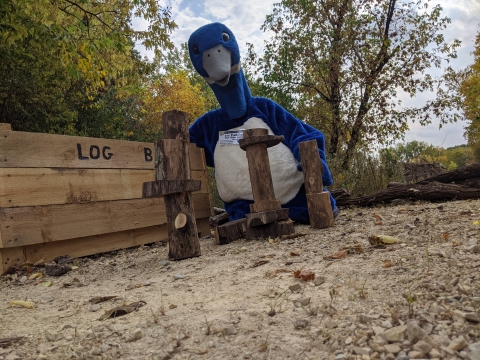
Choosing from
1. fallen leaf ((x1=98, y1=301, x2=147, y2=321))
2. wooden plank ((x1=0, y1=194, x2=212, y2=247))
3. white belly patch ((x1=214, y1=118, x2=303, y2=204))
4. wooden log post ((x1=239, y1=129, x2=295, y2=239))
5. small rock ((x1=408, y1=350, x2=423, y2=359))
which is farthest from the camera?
white belly patch ((x1=214, y1=118, x2=303, y2=204))

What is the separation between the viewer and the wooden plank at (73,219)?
124 inches

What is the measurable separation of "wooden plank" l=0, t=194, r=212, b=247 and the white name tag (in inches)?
36.1

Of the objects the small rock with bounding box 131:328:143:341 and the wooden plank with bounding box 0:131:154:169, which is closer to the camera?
the small rock with bounding box 131:328:143:341

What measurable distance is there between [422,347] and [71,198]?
10.0 ft

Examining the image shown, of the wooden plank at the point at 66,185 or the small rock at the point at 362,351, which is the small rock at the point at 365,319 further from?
the wooden plank at the point at 66,185

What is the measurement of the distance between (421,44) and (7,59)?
7.99 metres

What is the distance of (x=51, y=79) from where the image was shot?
6918 mm

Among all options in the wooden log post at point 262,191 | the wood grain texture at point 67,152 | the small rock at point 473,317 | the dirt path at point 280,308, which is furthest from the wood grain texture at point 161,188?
the small rock at point 473,317

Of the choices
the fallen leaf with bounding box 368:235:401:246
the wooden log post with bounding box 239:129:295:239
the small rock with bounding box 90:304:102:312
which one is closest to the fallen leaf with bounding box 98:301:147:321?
the small rock with bounding box 90:304:102:312

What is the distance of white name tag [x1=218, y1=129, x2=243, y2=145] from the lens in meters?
4.07

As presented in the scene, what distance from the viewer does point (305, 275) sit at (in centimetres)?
197

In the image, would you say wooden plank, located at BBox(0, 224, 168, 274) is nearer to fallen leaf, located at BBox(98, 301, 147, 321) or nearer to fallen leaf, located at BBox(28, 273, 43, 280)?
fallen leaf, located at BBox(28, 273, 43, 280)

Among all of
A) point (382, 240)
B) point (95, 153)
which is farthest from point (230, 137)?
point (382, 240)

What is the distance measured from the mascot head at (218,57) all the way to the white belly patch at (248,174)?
0.38m
